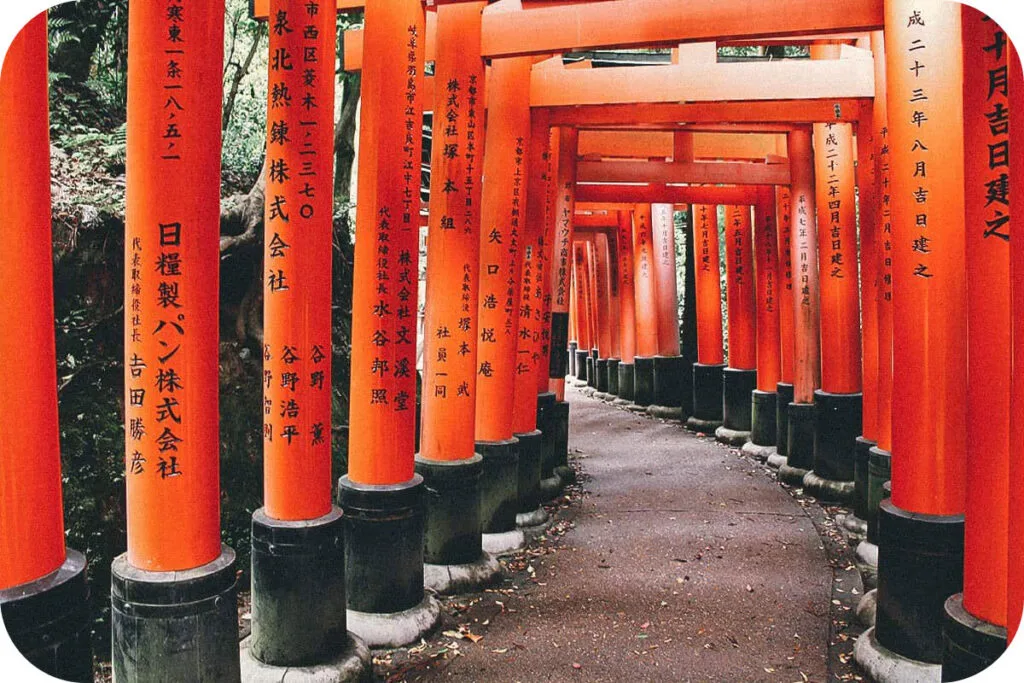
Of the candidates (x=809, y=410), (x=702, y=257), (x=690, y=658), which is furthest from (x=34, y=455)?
(x=702, y=257)

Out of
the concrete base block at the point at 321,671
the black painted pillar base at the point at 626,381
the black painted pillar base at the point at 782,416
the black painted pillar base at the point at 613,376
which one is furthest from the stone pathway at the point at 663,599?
the black painted pillar base at the point at 613,376

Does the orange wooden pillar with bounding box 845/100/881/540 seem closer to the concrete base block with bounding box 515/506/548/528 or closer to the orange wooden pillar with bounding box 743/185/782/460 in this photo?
the concrete base block with bounding box 515/506/548/528

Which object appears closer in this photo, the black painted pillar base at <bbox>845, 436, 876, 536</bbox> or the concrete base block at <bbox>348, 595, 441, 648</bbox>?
the concrete base block at <bbox>348, 595, 441, 648</bbox>

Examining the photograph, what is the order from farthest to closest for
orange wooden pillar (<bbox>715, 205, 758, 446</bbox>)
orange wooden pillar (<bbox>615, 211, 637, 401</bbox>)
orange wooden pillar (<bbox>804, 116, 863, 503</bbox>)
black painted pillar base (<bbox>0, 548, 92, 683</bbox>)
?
orange wooden pillar (<bbox>615, 211, 637, 401</bbox>) → orange wooden pillar (<bbox>715, 205, 758, 446</bbox>) → orange wooden pillar (<bbox>804, 116, 863, 503</bbox>) → black painted pillar base (<bbox>0, 548, 92, 683</bbox>)

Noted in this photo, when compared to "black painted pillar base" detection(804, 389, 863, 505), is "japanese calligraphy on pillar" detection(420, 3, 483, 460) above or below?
above

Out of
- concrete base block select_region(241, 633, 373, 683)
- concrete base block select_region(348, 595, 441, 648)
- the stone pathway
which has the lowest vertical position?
the stone pathway

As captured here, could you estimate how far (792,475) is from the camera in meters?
9.48

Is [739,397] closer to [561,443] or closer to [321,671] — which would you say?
[561,443]

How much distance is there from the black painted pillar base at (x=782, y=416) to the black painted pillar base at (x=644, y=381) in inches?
196

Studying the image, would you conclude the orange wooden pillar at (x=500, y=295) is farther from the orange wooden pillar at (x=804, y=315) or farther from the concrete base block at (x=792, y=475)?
the orange wooden pillar at (x=804, y=315)

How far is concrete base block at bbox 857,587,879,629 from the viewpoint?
17.0 ft

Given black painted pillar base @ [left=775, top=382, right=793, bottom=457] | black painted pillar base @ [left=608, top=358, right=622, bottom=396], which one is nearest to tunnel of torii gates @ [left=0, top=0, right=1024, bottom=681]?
black painted pillar base @ [left=775, top=382, right=793, bottom=457]

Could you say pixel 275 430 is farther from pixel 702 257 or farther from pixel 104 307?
pixel 702 257

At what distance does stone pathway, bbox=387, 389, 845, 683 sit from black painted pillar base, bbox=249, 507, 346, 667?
0.68m
